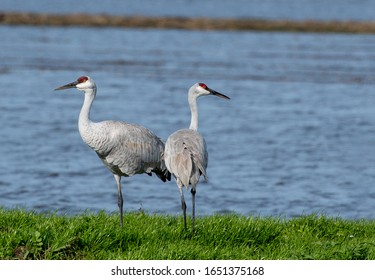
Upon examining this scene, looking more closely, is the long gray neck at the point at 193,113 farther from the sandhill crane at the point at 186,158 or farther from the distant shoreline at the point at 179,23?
the distant shoreline at the point at 179,23

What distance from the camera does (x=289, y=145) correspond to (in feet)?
79.8

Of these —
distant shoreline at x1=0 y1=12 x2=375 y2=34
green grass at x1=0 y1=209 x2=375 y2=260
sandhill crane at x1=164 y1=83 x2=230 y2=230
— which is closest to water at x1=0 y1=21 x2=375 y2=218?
green grass at x1=0 y1=209 x2=375 y2=260

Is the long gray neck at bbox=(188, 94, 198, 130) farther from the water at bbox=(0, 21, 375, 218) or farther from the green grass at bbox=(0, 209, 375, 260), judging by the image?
the water at bbox=(0, 21, 375, 218)

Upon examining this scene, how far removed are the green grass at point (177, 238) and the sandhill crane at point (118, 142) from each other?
63 centimetres

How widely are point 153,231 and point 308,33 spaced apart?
5154cm

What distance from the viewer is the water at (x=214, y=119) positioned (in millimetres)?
18156

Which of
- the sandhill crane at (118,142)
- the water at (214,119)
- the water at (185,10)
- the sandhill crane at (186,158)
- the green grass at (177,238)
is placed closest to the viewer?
the green grass at (177,238)

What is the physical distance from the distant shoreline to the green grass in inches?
2035

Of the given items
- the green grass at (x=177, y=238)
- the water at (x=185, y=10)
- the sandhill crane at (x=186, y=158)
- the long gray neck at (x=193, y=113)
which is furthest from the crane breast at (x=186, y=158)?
the water at (x=185, y=10)

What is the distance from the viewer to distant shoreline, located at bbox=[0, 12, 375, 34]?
63938 mm

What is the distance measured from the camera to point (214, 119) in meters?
28.2

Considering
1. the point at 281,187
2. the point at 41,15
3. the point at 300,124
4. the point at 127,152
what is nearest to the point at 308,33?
the point at 41,15

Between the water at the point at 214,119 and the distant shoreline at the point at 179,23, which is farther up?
the water at the point at 214,119

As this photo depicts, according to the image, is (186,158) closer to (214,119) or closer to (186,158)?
(186,158)
